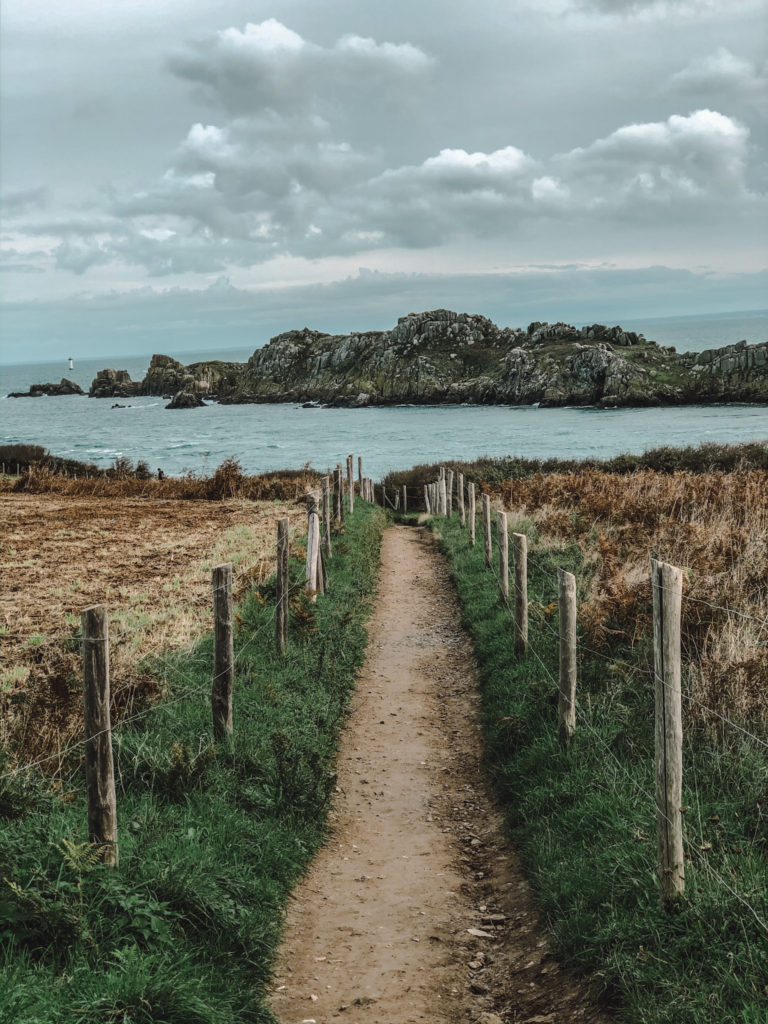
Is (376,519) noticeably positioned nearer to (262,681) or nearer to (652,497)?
(652,497)

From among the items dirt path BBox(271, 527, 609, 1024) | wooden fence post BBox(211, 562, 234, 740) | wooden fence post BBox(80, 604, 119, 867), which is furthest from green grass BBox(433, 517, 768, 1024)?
wooden fence post BBox(80, 604, 119, 867)

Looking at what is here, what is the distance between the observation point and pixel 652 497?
55.3 feet

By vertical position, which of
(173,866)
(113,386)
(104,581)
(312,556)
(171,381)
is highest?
(171,381)

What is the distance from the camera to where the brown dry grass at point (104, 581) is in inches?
289

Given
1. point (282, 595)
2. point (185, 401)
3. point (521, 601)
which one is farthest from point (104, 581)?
point (185, 401)

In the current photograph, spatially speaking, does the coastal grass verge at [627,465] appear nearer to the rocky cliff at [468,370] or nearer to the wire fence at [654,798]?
the wire fence at [654,798]

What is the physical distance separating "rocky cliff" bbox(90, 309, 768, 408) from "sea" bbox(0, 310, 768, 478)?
6914 mm

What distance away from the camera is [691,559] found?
36.2 feet

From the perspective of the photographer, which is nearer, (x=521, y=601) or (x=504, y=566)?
(x=521, y=601)

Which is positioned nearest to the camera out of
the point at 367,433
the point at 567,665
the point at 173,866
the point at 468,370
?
the point at 173,866

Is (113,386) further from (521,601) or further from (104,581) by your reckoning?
(521,601)

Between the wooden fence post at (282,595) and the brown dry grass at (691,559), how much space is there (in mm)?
3722

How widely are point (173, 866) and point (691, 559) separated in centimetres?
857

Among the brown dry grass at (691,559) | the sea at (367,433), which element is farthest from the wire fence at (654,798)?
the sea at (367,433)
